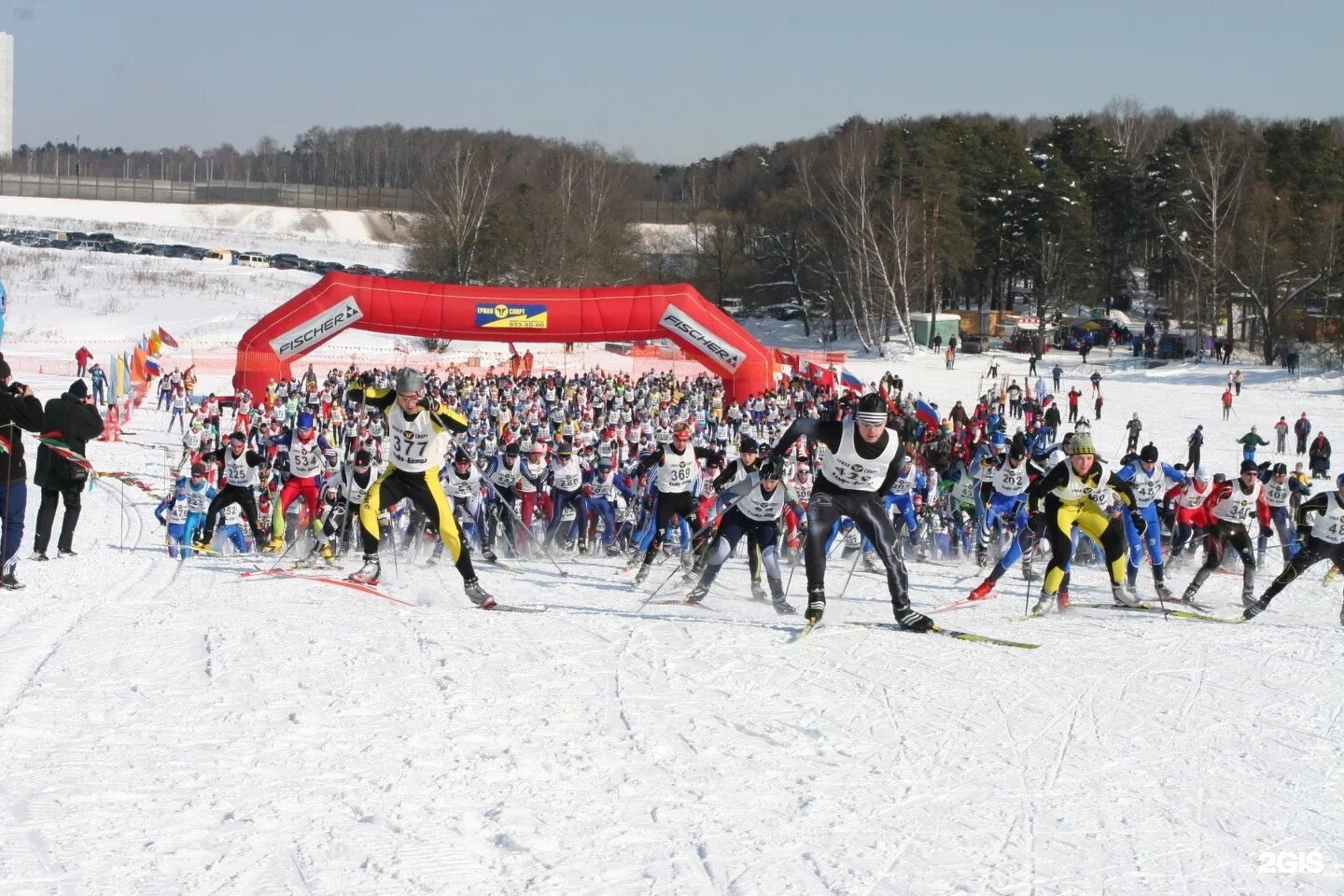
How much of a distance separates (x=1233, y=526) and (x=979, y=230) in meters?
57.9

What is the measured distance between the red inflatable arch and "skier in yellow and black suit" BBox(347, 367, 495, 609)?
22.8 meters

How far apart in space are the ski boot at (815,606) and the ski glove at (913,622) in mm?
595

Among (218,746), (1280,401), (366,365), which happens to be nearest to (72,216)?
(366,365)

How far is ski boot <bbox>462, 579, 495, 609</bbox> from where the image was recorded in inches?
381

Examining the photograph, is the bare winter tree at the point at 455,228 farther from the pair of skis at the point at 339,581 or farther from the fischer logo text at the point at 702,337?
the pair of skis at the point at 339,581

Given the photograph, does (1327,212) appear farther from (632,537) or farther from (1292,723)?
(1292,723)

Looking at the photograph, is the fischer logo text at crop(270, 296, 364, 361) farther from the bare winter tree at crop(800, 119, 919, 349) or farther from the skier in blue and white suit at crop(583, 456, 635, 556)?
the bare winter tree at crop(800, 119, 919, 349)

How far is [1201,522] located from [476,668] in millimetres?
9557

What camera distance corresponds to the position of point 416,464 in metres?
9.59

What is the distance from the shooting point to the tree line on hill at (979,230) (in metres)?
57.0

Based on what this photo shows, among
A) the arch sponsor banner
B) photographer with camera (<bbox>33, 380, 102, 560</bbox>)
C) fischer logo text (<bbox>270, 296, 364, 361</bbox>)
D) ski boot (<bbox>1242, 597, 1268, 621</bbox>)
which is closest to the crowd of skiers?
ski boot (<bbox>1242, 597, 1268, 621</bbox>)

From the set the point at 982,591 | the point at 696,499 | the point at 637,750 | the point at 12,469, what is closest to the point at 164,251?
the point at 696,499

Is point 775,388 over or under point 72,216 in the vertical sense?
under

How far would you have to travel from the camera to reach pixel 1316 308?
198 feet
